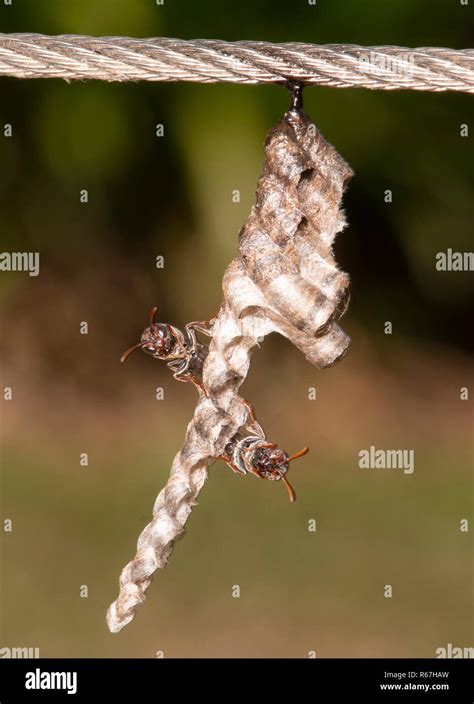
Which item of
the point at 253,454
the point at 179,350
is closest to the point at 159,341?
the point at 179,350

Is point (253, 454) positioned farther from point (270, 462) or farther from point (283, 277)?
point (283, 277)

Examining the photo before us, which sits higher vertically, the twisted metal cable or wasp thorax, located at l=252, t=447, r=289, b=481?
the twisted metal cable

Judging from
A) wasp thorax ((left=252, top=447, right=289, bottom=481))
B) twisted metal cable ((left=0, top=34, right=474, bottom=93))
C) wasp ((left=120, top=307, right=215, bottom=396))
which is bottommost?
wasp thorax ((left=252, top=447, right=289, bottom=481))

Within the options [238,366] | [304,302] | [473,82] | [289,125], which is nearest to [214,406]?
[238,366]

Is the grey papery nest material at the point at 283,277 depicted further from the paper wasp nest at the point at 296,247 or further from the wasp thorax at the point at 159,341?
the wasp thorax at the point at 159,341

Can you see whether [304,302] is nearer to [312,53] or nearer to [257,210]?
[257,210]

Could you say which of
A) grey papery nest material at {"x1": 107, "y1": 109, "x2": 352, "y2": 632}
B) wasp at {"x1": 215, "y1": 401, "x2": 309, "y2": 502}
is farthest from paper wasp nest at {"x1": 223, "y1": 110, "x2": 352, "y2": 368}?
wasp at {"x1": 215, "y1": 401, "x2": 309, "y2": 502}

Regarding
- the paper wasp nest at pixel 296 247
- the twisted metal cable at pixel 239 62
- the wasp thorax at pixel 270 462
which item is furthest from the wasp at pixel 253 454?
the twisted metal cable at pixel 239 62

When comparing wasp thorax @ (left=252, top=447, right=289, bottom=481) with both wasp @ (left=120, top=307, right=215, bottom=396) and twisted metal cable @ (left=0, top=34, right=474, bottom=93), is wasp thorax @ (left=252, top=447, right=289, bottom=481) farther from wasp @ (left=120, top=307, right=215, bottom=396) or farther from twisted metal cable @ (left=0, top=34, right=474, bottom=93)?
twisted metal cable @ (left=0, top=34, right=474, bottom=93)
